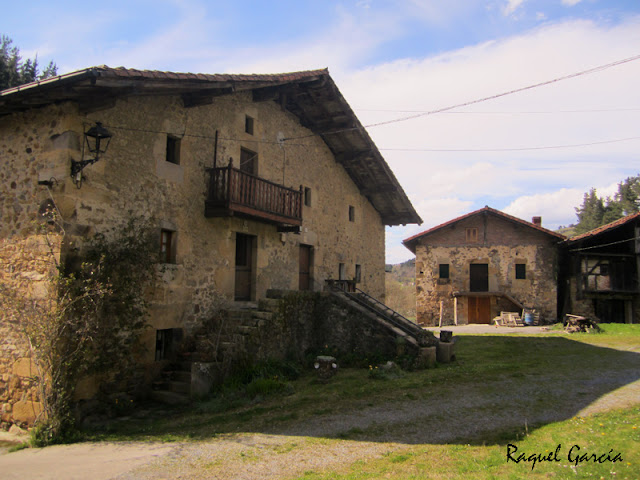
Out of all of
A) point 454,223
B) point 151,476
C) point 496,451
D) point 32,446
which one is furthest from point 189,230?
point 454,223

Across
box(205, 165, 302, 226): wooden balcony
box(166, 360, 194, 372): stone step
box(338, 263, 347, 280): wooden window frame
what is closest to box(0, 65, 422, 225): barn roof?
box(205, 165, 302, 226): wooden balcony

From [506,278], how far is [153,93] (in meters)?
21.7

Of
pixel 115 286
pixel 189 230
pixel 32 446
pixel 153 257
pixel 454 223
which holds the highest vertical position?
pixel 454 223

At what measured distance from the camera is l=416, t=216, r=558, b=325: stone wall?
25.2m

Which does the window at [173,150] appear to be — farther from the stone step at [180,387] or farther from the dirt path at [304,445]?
the dirt path at [304,445]

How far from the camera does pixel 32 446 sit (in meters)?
7.01

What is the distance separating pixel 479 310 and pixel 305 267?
14.6m

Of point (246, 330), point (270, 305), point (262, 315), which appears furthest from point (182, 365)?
point (270, 305)

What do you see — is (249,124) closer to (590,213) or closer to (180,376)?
A: (180,376)

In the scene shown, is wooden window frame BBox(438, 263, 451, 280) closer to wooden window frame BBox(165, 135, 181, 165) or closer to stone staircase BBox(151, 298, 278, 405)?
stone staircase BBox(151, 298, 278, 405)

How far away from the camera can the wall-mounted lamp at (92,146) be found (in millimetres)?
8047

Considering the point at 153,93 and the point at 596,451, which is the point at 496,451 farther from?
the point at 153,93

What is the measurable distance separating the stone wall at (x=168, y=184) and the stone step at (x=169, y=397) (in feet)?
2.30

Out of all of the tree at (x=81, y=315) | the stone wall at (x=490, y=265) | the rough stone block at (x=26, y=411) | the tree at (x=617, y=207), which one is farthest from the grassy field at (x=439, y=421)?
the tree at (x=617, y=207)
